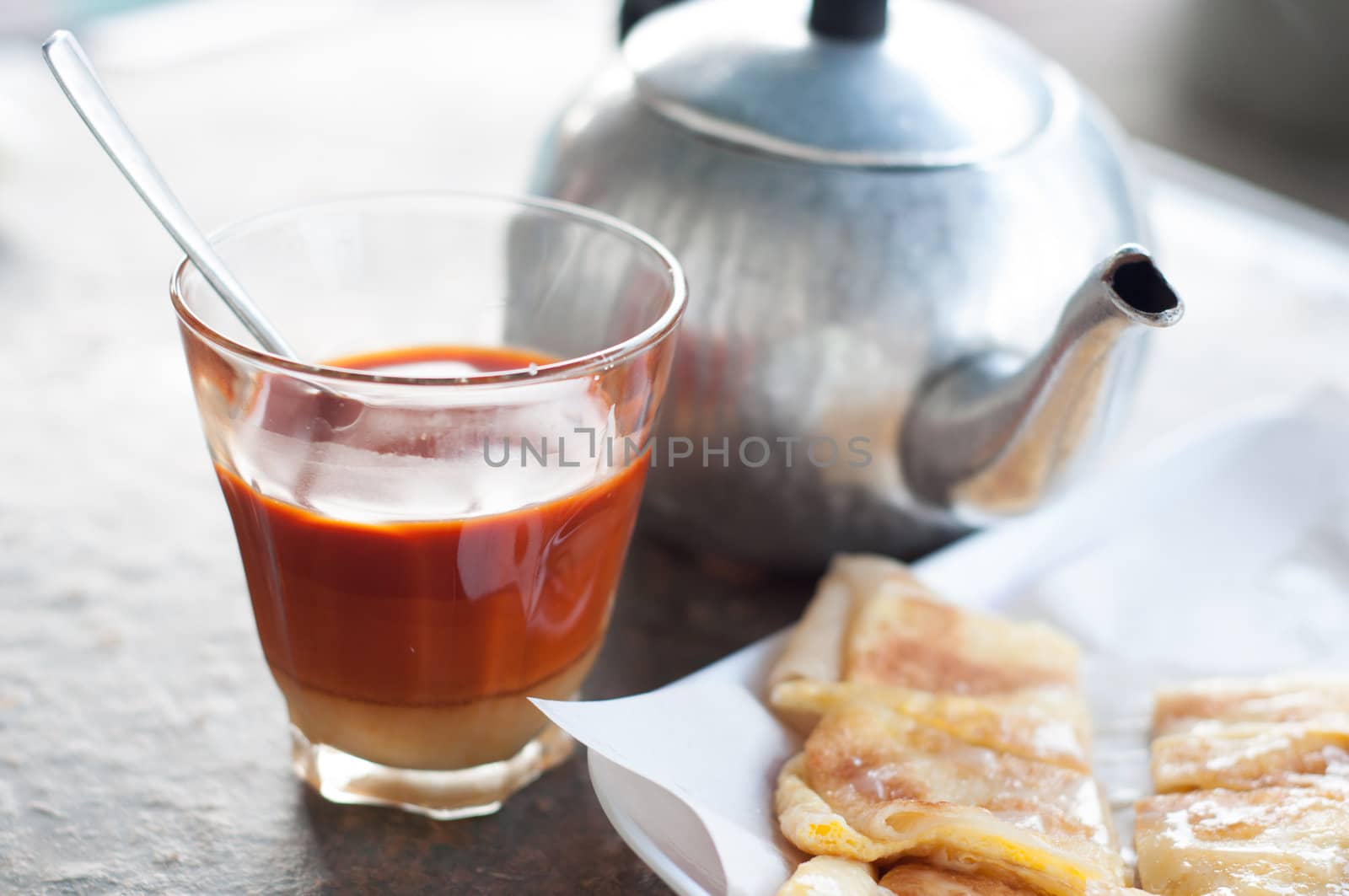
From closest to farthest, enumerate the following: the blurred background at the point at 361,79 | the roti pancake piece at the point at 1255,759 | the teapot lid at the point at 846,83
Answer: the roti pancake piece at the point at 1255,759, the teapot lid at the point at 846,83, the blurred background at the point at 361,79

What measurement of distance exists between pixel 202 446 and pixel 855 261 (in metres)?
0.49

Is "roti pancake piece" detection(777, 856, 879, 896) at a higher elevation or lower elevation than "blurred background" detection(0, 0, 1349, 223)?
higher

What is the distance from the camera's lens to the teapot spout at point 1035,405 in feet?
1.79

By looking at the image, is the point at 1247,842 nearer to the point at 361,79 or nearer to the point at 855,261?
the point at 855,261

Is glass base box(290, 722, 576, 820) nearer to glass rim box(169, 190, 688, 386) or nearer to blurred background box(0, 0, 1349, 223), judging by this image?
glass rim box(169, 190, 688, 386)

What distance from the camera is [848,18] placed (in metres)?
0.71

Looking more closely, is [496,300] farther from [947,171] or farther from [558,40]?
[558,40]

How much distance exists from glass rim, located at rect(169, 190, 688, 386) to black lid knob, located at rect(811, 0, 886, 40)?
0.17m

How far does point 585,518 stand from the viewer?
546 millimetres

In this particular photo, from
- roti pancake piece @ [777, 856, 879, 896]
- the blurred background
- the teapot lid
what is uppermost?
the teapot lid

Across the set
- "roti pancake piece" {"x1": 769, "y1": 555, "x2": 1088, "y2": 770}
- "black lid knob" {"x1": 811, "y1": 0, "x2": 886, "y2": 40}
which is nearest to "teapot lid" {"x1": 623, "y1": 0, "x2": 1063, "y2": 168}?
"black lid knob" {"x1": 811, "y1": 0, "x2": 886, "y2": 40}

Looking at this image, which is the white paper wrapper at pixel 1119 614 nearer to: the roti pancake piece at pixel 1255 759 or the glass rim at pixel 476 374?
the roti pancake piece at pixel 1255 759

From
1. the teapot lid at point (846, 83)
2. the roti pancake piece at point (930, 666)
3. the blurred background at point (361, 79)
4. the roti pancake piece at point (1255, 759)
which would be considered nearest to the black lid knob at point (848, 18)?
the teapot lid at point (846, 83)

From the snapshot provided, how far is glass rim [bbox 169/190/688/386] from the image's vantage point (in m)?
0.47
